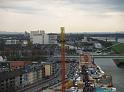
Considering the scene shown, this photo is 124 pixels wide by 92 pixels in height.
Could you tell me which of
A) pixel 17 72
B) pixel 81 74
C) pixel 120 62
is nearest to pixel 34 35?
pixel 120 62

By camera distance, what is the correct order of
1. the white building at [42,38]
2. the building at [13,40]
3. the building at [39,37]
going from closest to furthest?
the building at [13,40]
the white building at [42,38]
the building at [39,37]

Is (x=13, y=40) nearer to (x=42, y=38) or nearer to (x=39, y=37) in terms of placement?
(x=42, y=38)

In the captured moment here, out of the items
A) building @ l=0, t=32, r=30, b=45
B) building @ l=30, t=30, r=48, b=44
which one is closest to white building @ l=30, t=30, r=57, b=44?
building @ l=30, t=30, r=48, b=44

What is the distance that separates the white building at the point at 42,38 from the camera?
926 inches

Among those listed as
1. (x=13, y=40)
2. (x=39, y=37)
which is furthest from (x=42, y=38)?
(x=13, y=40)

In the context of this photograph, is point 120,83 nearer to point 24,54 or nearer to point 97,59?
point 24,54

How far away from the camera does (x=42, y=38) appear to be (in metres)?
24.0

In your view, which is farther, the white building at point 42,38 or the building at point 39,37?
the building at point 39,37

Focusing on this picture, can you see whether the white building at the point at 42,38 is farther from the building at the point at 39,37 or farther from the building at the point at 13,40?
the building at the point at 13,40

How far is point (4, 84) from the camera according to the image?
701 cm

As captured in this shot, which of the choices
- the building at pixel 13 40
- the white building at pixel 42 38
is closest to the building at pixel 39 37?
the white building at pixel 42 38

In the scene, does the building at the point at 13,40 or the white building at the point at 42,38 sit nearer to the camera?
the building at the point at 13,40

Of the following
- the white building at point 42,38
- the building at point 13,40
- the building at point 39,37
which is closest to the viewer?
the building at point 13,40

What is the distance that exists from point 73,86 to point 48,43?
15824mm
